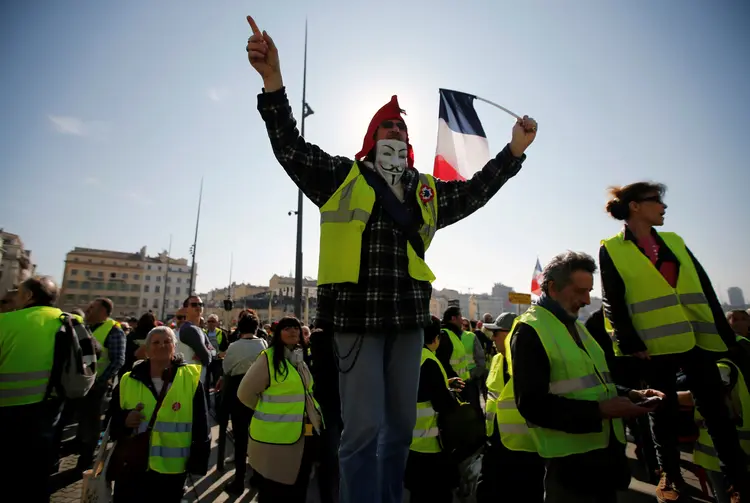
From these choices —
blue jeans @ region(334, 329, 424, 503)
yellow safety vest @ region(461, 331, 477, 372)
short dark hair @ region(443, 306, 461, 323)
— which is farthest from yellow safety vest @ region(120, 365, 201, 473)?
yellow safety vest @ region(461, 331, 477, 372)

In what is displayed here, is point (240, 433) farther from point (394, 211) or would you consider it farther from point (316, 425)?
point (394, 211)

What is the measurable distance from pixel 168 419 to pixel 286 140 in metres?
2.84

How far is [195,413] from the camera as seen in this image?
12.3ft

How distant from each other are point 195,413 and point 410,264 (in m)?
2.87

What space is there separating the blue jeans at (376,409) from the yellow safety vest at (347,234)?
295mm

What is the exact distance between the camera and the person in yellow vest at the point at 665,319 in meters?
2.70

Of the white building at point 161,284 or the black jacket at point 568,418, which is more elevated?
the white building at point 161,284

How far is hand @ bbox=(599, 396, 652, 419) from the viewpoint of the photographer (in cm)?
212

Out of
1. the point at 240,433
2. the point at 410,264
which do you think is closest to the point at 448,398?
the point at 410,264

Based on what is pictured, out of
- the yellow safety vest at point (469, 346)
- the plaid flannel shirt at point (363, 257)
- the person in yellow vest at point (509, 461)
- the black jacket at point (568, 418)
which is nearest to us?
the plaid flannel shirt at point (363, 257)

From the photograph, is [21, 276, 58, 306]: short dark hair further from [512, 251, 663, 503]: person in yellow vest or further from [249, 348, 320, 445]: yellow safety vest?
[512, 251, 663, 503]: person in yellow vest

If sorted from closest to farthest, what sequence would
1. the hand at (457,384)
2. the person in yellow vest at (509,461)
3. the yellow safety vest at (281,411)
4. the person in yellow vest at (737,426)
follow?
1. the person in yellow vest at (509,461)
2. the person in yellow vest at (737,426)
3. the yellow safety vest at (281,411)
4. the hand at (457,384)

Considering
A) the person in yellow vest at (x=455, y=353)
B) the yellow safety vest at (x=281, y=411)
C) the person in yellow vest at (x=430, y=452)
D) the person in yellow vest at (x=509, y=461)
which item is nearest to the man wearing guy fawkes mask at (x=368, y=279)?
the person in yellow vest at (x=509, y=461)

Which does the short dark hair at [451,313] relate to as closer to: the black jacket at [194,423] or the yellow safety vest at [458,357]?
the yellow safety vest at [458,357]
